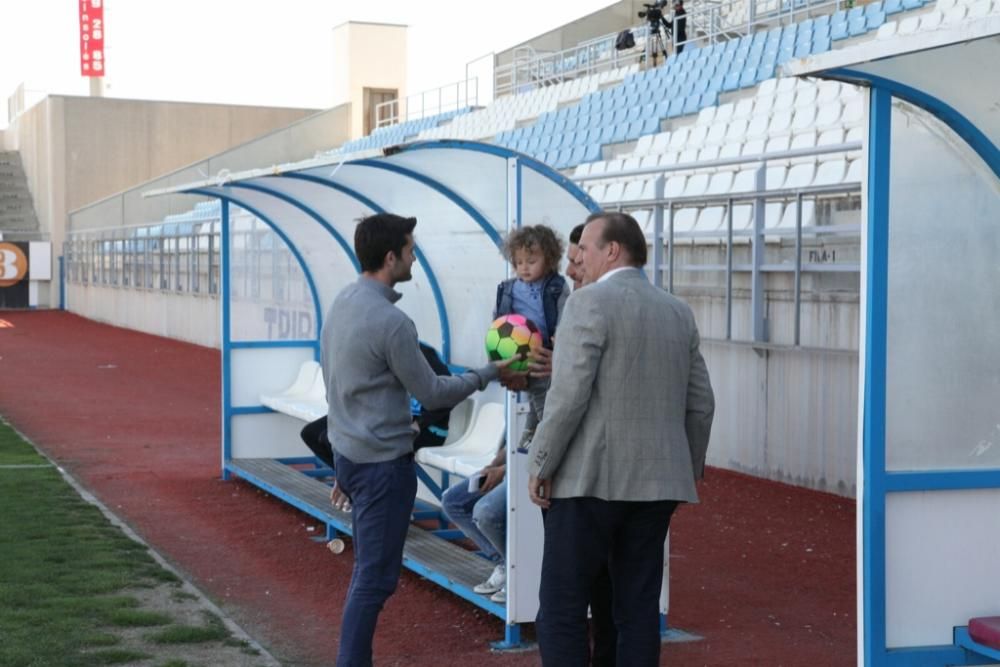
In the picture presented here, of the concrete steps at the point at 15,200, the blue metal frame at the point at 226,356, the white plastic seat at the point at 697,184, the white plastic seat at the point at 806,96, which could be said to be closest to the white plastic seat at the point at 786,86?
the white plastic seat at the point at 806,96

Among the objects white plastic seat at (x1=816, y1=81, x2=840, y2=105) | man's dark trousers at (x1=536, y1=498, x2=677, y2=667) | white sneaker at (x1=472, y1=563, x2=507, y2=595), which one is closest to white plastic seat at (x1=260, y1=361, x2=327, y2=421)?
white sneaker at (x1=472, y1=563, x2=507, y2=595)

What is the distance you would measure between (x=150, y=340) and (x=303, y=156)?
37.5 ft

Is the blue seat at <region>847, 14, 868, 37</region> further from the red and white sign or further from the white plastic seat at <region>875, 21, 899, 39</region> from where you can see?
the red and white sign

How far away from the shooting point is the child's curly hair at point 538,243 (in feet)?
18.9

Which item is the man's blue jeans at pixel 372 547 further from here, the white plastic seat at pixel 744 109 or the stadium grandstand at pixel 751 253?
the white plastic seat at pixel 744 109

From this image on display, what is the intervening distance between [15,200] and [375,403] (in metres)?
46.6

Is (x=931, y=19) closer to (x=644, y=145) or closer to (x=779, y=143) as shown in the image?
(x=779, y=143)

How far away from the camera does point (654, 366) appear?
417 cm

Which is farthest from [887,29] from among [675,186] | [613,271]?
[613,271]

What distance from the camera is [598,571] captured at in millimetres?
4297

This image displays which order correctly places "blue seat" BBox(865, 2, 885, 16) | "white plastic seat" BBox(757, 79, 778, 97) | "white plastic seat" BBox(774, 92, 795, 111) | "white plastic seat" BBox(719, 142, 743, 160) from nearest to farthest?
"white plastic seat" BBox(719, 142, 743, 160) < "white plastic seat" BBox(774, 92, 795, 111) < "white plastic seat" BBox(757, 79, 778, 97) < "blue seat" BBox(865, 2, 885, 16)

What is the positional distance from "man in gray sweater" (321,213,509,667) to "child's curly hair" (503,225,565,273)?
894mm

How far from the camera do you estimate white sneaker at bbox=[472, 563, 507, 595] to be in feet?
20.5

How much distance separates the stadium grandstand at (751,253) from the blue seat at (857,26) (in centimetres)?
9
